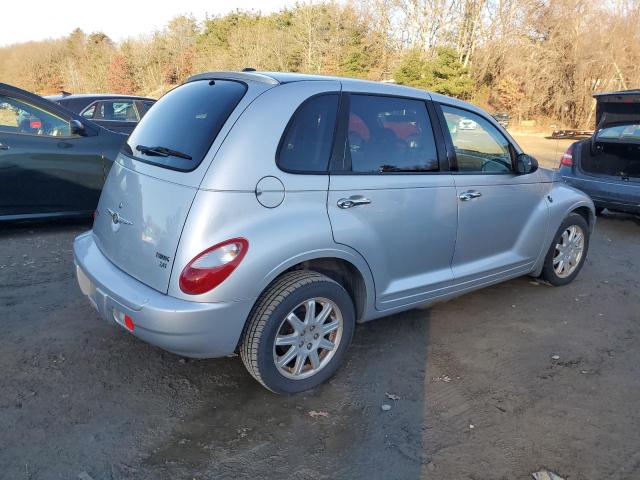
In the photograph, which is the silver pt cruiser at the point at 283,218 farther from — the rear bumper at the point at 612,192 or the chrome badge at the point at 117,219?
the rear bumper at the point at 612,192

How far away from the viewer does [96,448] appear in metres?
2.50

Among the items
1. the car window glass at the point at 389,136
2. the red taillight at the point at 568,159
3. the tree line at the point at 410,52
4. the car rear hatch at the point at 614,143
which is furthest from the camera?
the tree line at the point at 410,52

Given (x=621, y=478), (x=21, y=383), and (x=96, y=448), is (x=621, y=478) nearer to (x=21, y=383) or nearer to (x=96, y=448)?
(x=96, y=448)

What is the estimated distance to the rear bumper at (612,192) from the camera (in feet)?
21.5

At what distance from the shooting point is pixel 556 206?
14.6 ft

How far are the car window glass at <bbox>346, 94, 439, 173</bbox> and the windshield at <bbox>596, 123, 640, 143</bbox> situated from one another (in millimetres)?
4998

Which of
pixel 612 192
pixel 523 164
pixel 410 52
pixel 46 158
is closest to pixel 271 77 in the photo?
pixel 523 164

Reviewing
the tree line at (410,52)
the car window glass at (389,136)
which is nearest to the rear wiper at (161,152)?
the car window glass at (389,136)

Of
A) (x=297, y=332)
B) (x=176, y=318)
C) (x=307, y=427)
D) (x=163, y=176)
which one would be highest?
(x=163, y=176)

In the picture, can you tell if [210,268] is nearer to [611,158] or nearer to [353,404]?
[353,404]

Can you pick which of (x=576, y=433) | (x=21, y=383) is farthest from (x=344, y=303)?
(x=21, y=383)

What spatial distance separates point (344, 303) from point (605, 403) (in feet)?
5.35

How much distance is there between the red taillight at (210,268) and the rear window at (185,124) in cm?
48

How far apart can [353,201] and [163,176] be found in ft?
3.50
